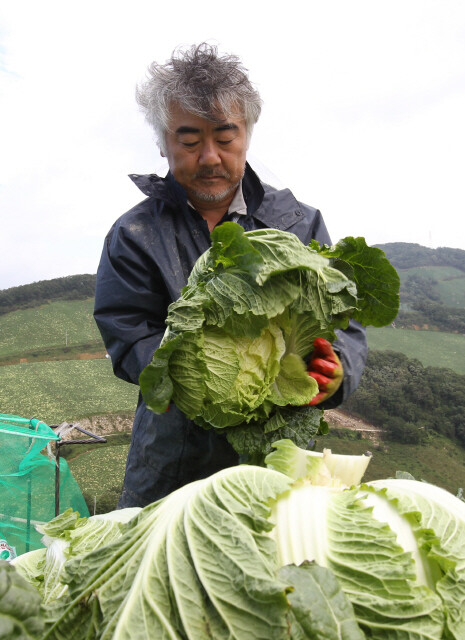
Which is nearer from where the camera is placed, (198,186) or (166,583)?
(166,583)

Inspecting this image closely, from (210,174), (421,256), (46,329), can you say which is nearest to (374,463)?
(210,174)

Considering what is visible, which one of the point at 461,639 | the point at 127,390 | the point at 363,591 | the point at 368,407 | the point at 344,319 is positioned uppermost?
the point at 344,319

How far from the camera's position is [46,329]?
13836mm

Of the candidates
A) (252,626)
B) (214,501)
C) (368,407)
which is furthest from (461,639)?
(368,407)

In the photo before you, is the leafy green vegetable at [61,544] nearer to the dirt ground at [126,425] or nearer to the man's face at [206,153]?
the man's face at [206,153]

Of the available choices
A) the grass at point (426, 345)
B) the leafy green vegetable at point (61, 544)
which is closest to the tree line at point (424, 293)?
the grass at point (426, 345)

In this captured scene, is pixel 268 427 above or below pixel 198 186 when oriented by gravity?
below

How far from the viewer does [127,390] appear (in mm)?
11250

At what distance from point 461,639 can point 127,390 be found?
10.5 meters

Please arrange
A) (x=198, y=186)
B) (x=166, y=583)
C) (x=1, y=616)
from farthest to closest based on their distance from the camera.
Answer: (x=198, y=186) < (x=166, y=583) < (x=1, y=616)

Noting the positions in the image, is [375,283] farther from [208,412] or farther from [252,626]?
[252,626]

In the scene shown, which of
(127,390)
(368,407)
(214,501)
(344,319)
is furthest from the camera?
(127,390)

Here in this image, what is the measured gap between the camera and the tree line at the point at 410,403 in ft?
24.9

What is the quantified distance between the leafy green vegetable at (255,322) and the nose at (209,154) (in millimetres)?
812
